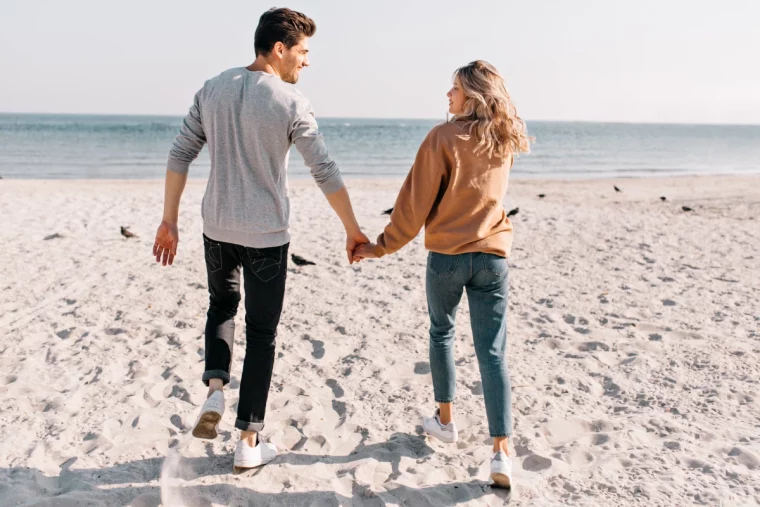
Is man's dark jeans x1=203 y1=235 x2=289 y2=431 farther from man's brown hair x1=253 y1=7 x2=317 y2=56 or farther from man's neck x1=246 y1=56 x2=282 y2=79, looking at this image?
man's brown hair x1=253 y1=7 x2=317 y2=56

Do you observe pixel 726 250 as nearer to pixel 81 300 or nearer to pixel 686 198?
pixel 686 198

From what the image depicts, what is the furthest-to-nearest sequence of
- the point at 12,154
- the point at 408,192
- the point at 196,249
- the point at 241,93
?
the point at 12,154
the point at 196,249
the point at 408,192
the point at 241,93

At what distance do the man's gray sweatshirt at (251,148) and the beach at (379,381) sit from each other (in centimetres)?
119

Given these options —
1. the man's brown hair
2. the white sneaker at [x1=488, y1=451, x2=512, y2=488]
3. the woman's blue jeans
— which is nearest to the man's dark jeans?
the woman's blue jeans

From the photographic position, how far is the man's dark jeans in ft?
9.32

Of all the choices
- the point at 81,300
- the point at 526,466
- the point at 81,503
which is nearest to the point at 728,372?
the point at 526,466

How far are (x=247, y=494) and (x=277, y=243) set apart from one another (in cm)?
112

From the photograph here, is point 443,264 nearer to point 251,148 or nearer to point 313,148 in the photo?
point 313,148

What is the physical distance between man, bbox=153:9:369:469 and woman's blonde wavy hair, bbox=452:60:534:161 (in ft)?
2.07

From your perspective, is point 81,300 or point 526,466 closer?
point 526,466

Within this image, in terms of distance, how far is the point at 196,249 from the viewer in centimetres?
745

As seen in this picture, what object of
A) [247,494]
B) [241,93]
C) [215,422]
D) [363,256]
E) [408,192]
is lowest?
[247,494]

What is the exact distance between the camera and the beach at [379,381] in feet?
9.62

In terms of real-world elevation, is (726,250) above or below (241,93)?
below
